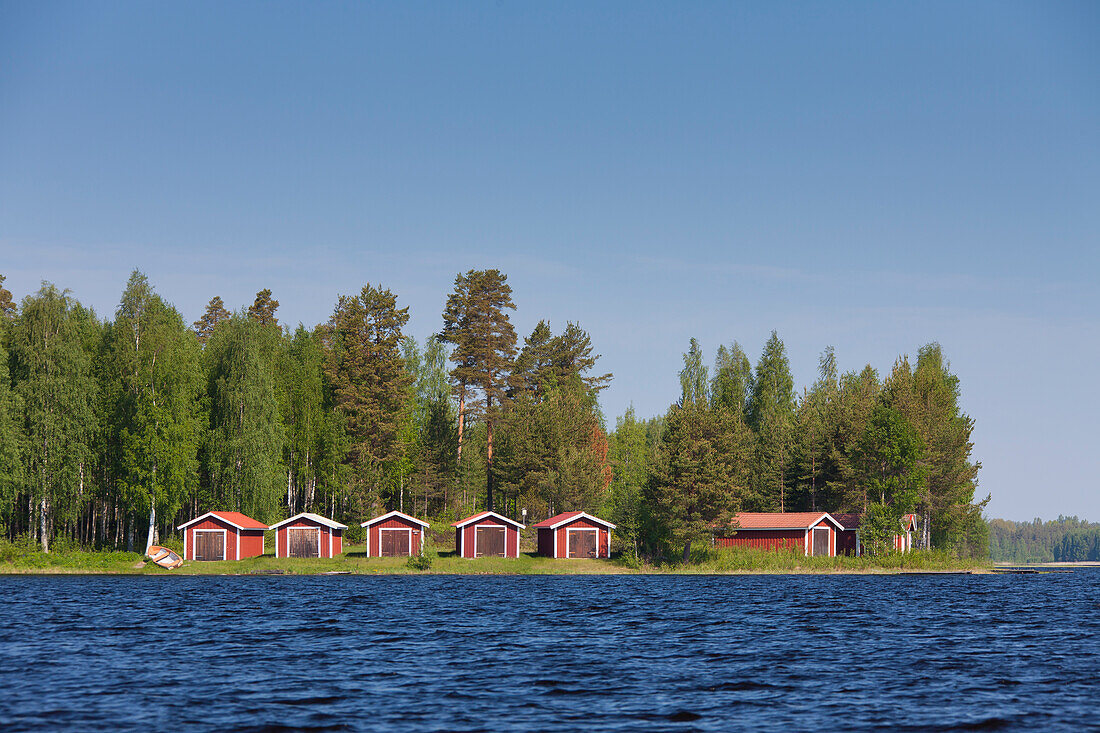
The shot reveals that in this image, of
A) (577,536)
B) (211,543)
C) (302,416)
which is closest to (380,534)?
(211,543)

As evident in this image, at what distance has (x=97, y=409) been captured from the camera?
7531 cm

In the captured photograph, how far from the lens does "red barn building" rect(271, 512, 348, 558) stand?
79625 mm

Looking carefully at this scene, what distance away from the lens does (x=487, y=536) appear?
82250mm

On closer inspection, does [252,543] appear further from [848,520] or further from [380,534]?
[848,520]

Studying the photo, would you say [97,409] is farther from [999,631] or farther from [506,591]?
[999,631]

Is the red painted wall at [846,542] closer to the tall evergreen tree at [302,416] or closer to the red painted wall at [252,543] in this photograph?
the tall evergreen tree at [302,416]

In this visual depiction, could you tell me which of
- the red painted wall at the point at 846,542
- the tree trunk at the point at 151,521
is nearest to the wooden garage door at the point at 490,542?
the tree trunk at the point at 151,521

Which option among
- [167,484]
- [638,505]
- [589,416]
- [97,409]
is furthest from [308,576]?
[589,416]

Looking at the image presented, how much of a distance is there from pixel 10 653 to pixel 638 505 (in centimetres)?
5763

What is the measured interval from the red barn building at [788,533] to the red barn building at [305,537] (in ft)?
108

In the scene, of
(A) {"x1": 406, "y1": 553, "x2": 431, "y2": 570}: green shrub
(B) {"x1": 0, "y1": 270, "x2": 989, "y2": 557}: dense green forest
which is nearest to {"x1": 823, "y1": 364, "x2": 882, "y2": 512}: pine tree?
(B) {"x1": 0, "y1": 270, "x2": 989, "y2": 557}: dense green forest

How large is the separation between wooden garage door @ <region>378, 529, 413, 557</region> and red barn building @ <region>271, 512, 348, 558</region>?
360cm

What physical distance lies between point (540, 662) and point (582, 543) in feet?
177

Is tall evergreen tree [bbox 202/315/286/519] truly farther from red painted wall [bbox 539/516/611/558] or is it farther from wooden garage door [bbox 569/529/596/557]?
wooden garage door [bbox 569/529/596/557]
